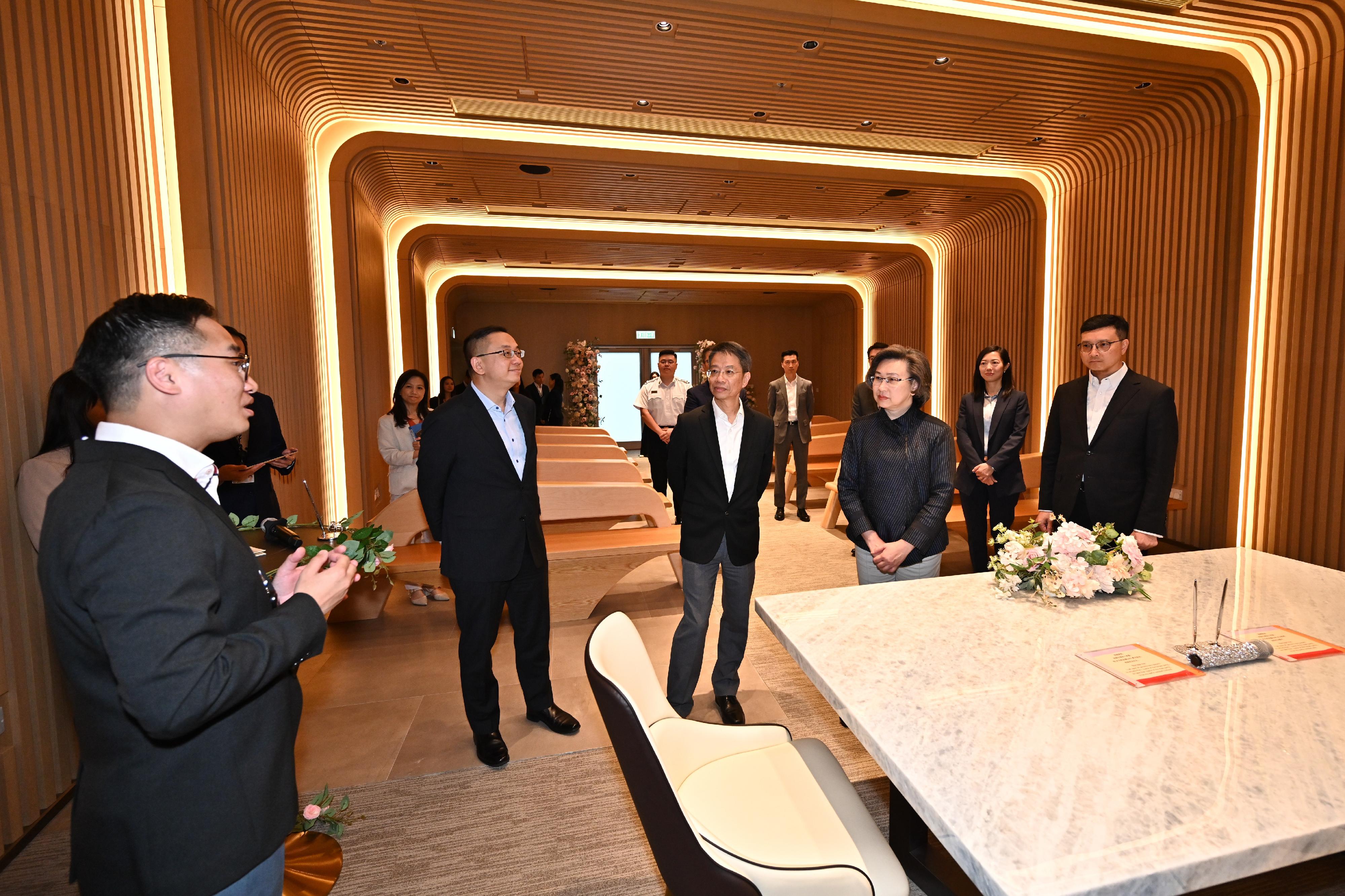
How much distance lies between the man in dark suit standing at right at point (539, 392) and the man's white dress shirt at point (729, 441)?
954 centimetres

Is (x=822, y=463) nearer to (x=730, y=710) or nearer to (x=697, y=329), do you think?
(x=730, y=710)

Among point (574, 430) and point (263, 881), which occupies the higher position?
point (574, 430)

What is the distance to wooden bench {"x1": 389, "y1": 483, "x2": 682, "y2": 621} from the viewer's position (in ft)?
13.7

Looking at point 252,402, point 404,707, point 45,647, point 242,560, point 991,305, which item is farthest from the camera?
point 991,305

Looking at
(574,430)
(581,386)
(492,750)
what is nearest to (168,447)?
(492,750)

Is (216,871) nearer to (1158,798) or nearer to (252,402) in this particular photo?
(1158,798)

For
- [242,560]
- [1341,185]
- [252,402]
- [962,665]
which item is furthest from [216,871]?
[1341,185]

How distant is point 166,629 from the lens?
95 centimetres

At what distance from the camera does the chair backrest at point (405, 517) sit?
4.37 m

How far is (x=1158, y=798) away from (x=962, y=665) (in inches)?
19.4

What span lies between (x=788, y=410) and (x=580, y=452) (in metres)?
2.38

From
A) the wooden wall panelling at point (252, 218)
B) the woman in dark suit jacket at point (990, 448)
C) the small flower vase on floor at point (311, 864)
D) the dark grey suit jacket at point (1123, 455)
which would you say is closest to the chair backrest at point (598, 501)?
the wooden wall panelling at point (252, 218)

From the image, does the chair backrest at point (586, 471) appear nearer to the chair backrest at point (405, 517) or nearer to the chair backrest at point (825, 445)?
the chair backrest at point (405, 517)

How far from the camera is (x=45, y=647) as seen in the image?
7.68 feet
